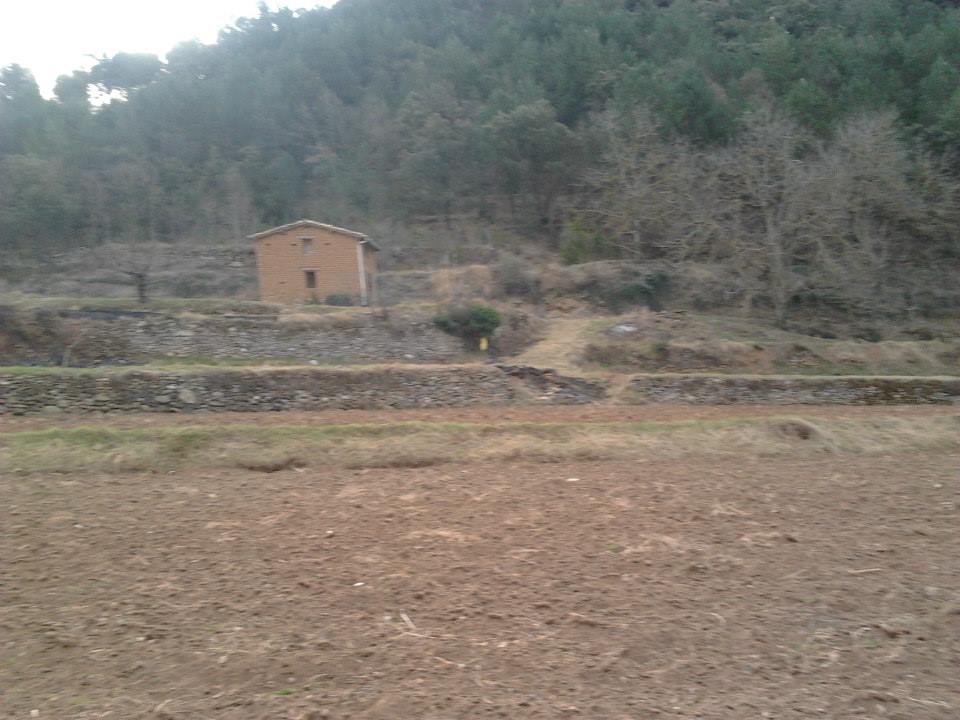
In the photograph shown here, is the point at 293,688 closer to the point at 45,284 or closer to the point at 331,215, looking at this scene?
the point at 45,284

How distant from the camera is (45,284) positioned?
3506 cm

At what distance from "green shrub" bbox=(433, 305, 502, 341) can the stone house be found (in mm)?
7215

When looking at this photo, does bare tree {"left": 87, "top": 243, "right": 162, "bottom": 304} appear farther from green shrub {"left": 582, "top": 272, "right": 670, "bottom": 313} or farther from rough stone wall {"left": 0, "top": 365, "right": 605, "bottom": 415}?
green shrub {"left": 582, "top": 272, "right": 670, "bottom": 313}

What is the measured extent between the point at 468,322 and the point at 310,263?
9.86 meters

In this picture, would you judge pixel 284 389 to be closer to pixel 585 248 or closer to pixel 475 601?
pixel 475 601

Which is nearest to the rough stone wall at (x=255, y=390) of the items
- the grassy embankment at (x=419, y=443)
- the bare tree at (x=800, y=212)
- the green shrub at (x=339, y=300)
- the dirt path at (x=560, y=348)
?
the dirt path at (x=560, y=348)

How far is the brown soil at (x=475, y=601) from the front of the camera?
5.05m

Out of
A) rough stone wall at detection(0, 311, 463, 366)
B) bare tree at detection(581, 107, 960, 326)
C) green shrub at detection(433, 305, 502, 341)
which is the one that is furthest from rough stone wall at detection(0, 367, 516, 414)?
bare tree at detection(581, 107, 960, 326)

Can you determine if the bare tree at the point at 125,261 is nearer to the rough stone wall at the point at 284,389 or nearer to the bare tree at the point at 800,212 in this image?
the rough stone wall at the point at 284,389

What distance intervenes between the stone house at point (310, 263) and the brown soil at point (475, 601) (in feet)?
70.2

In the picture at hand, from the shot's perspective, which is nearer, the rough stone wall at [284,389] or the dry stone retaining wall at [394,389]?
the rough stone wall at [284,389]

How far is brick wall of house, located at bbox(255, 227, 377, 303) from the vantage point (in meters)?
31.5

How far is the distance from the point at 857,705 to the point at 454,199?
43346mm

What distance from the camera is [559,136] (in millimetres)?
42656
